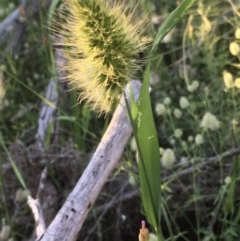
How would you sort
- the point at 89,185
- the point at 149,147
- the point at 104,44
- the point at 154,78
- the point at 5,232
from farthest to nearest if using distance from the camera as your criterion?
1. the point at 154,78
2. the point at 5,232
3. the point at 89,185
4. the point at 149,147
5. the point at 104,44

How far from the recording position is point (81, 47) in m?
1.33

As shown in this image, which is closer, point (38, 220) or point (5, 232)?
point (38, 220)

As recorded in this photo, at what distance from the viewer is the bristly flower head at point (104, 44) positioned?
1.27 meters

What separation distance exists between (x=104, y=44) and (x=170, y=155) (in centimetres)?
76

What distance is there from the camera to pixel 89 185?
5.69 feet

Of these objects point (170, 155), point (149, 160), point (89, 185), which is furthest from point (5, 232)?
point (149, 160)

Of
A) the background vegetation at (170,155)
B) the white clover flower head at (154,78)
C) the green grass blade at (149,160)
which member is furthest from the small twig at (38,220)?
the white clover flower head at (154,78)

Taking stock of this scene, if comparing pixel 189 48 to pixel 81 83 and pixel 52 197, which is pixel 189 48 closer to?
pixel 52 197

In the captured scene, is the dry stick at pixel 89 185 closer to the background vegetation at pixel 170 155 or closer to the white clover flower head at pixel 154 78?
the background vegetation at pixel 170 155

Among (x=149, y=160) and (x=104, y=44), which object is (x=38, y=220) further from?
(x=104, y=44)

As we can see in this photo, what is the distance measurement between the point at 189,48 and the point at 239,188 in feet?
2.93

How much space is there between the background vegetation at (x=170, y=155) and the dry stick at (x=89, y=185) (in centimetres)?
15

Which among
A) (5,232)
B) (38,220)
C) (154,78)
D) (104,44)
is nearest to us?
(104,44)

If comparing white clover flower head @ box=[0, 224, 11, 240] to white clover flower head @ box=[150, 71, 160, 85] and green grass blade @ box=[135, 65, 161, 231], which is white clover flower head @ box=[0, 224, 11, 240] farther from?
white clover flower head @ box=[150, 71, 160, 85]
